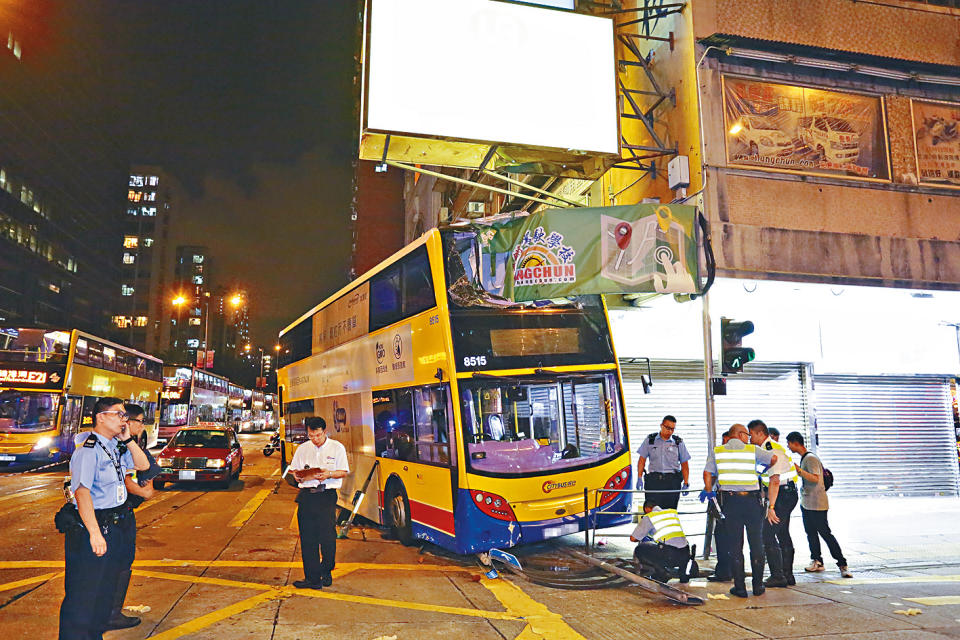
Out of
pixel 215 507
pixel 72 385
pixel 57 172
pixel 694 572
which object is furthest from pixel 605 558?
pixel 57 172

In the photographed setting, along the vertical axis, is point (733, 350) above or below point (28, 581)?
above

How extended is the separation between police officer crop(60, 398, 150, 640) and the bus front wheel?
200 inches

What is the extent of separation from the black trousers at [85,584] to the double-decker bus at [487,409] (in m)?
4.33

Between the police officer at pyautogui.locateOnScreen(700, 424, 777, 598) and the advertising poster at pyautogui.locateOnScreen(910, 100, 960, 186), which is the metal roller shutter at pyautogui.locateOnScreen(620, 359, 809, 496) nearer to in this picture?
the advertising poster at pyautogui.locateOnScreen(910, 100, 960, 186)

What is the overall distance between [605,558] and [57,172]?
97730mm

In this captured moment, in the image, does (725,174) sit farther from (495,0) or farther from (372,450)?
(372,450)

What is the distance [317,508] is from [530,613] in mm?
2544

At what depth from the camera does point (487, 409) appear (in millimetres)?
8711

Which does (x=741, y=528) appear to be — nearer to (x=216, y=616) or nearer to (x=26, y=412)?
(x=216, y=616)

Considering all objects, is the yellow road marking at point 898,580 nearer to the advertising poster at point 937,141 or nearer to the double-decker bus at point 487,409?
the double-decker bus at point 487,409

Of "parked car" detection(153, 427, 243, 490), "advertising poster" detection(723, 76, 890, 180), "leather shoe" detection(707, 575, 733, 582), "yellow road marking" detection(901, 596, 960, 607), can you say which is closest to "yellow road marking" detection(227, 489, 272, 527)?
"parked car" detection(153, 427, 243, 490)

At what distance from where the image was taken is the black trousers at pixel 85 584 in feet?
15.1

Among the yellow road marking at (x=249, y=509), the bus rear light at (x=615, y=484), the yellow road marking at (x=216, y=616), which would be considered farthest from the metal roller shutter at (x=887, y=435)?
the yellow road marking at (x=216, y=616)

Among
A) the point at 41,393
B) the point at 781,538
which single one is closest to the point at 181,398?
the point at 41,393
